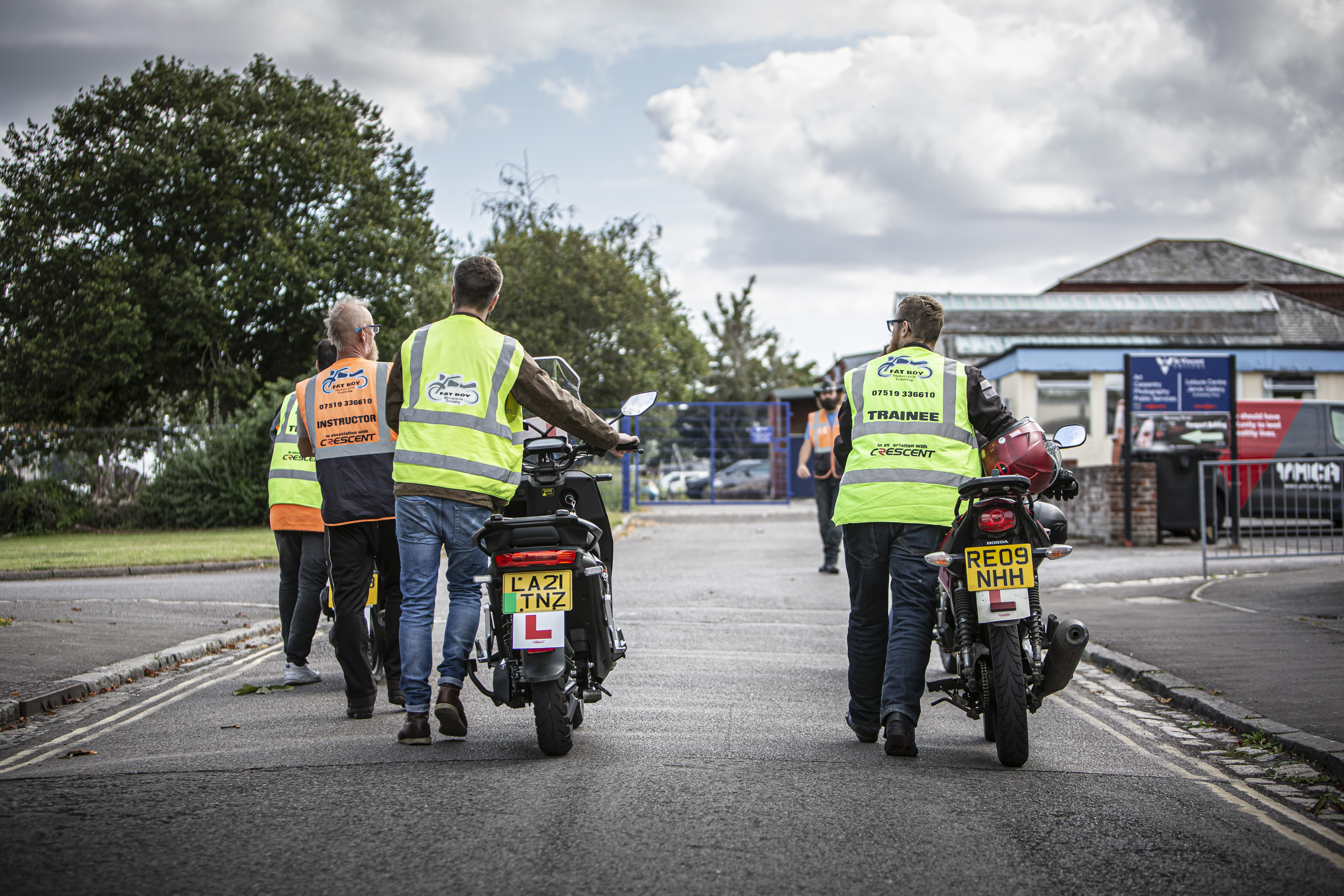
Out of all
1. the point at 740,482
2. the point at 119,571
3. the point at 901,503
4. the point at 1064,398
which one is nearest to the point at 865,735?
the point at 901,503

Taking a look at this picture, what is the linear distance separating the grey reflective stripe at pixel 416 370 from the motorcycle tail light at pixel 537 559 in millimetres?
777

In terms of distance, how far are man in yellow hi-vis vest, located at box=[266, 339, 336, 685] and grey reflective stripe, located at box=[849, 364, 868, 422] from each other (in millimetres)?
3071

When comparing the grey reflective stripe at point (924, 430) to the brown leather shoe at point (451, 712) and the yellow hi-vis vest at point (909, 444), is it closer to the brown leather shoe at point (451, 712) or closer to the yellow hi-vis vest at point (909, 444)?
the yellow hi-vis vest at point (909, 444)

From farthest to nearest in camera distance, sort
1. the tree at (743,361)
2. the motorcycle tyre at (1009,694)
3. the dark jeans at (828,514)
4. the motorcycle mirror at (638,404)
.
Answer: the tree at (743,361) → the dark jeans at (828,514) → the motorcycle mirror at (638,404) → the motorcycle tyre at (1009,694)

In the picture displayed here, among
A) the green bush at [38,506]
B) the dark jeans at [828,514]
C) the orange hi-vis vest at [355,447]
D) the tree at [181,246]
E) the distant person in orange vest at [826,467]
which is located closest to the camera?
the orange hi-vis vest at [355,447]

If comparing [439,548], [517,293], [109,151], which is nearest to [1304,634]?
[439,548]

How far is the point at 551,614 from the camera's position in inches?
189

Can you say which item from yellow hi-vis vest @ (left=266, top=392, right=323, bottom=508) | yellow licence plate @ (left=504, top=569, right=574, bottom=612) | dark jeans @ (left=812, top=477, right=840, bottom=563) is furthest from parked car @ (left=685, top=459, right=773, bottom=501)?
yellow licence plate @ (left=504, top=569, right=574, bottom=612)

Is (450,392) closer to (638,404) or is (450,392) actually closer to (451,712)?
(638,404)

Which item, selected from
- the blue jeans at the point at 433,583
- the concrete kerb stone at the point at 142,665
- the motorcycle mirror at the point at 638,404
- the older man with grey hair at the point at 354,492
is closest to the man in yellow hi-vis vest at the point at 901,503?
the motorcycle mirror at the point at 638,404

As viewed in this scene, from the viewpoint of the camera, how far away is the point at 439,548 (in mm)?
5238

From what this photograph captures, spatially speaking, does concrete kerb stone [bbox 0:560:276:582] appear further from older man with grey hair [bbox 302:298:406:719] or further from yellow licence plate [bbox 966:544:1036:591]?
yellow licence plate [bbox 966:544:1036:591]

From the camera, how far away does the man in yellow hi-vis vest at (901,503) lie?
16.9 feet

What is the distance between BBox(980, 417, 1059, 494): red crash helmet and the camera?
5.20 metres
